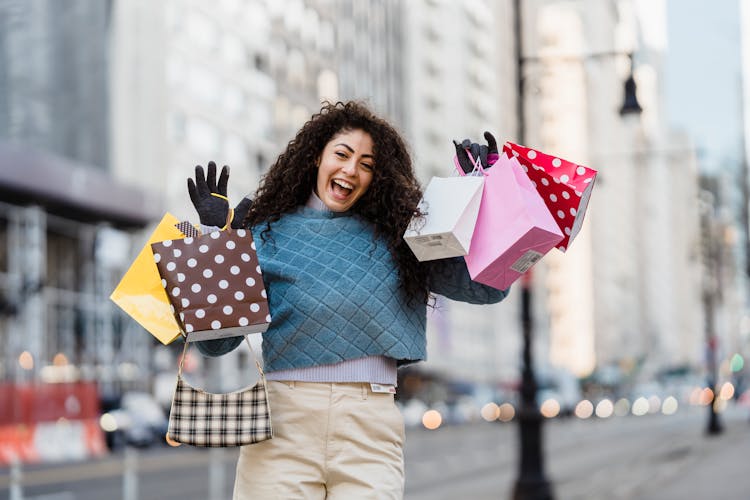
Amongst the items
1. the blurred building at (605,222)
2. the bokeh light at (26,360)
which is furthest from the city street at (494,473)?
the blurred building at (605,222)

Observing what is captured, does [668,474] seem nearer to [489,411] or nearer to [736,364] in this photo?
[736,364]

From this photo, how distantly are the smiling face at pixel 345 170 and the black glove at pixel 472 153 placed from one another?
0.28 metres

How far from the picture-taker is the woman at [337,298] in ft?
11.8

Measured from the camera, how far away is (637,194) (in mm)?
171500

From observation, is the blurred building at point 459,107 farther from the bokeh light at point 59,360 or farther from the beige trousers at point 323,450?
the beige trousers at point 323,450

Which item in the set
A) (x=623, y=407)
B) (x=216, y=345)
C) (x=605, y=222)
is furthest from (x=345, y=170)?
(x=605, y=222)

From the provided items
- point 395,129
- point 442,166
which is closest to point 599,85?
point 442,166

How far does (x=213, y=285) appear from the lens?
11.8ft

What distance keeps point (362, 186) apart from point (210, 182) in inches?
18.2

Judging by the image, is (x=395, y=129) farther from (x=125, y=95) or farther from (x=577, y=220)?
(x=125, y=95)

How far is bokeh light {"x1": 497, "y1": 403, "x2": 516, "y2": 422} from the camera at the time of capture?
2089 inches

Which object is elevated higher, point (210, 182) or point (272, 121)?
point (272, 121)

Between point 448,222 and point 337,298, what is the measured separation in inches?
15.3

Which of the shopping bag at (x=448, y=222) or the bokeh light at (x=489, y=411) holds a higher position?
the shopping bag at (x=448, y=222)
